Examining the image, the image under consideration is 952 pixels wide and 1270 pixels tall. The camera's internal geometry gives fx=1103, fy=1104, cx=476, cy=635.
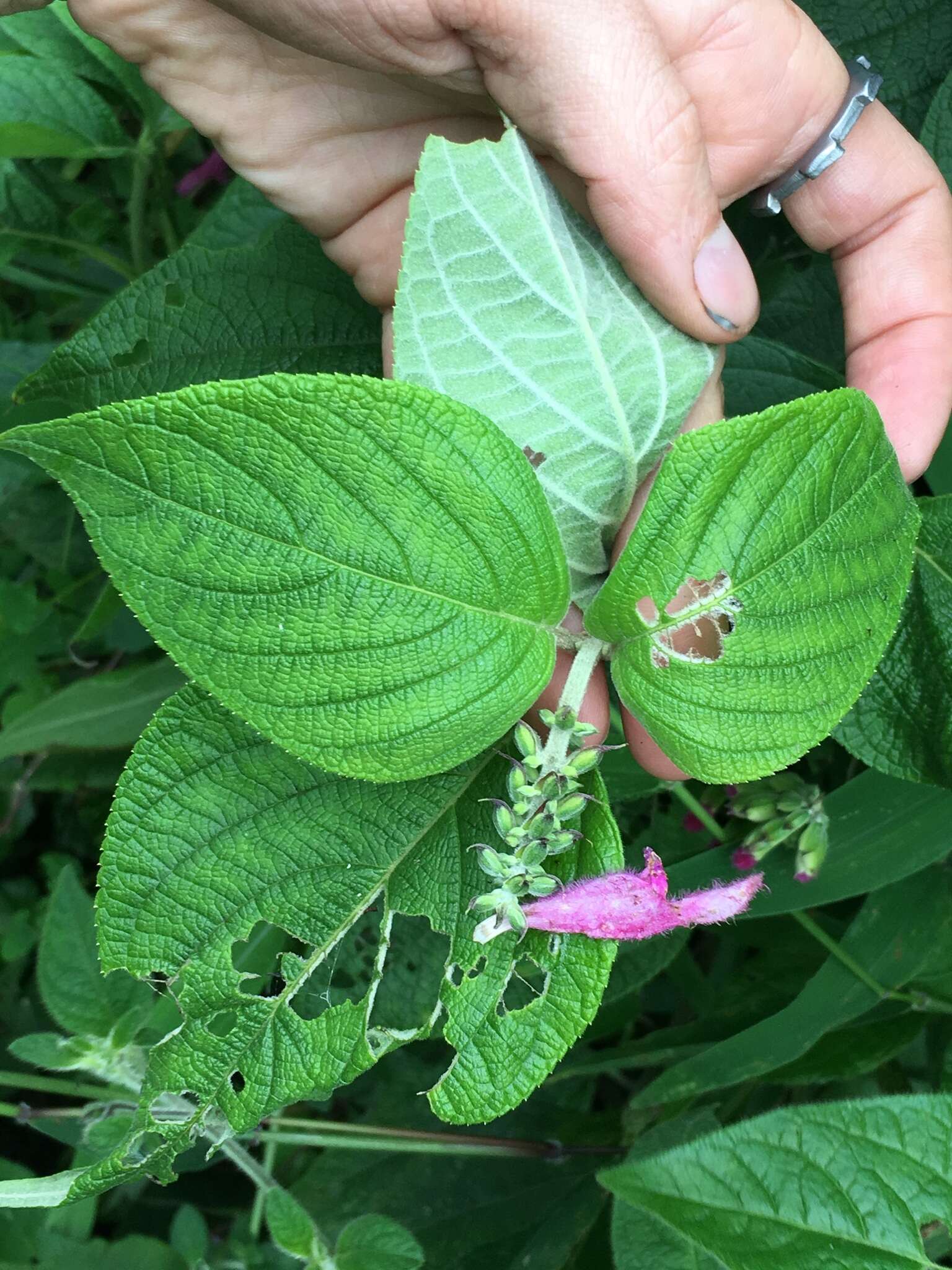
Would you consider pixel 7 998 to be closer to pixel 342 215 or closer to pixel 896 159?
pixel 342 215

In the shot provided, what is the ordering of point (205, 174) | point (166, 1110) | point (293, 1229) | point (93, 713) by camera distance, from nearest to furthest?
point (166, 1110) → point (293, 1229) → point (93, 713) → point (205, 174)

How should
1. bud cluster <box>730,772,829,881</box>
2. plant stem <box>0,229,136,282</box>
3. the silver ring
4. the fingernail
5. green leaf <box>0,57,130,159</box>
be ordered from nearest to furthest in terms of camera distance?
the fingernail < the silver ring < bud cluster <box>730,772,829,881</box> < green leaf <box>0,57,130,159</box> < plant stem <box>0,229,136,282</box>

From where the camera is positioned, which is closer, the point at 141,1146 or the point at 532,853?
the point at 532,853

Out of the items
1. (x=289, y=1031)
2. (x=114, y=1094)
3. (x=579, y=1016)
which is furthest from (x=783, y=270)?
(x=114, y=1094)

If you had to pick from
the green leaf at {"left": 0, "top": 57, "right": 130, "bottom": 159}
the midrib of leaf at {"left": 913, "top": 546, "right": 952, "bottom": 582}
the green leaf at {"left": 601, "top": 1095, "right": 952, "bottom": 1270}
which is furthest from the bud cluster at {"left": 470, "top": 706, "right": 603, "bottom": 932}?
the green leaf at {"left": 0, "top": 57, "right": 130, "bottom": 159}

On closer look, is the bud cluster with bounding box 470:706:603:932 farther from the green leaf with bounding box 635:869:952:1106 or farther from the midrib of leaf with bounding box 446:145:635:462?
the green leaf with bounding box 635:869:952:1106

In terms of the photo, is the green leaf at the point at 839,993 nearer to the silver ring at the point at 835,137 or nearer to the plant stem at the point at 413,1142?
the plant stem at the point at 413,1142

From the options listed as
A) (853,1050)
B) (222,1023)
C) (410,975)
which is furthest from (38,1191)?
(853,1050)

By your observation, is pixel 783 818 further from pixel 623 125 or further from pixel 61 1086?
pixel 61 1086

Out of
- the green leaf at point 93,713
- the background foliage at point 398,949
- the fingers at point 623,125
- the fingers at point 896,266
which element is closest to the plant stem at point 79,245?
the background foliage at point 398,949
